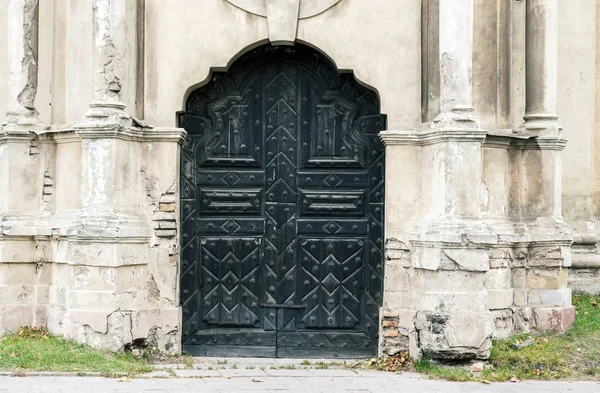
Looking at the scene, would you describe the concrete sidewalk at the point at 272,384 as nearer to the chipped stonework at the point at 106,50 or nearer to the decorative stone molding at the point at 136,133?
the decorative stone molding at the point at 136,133

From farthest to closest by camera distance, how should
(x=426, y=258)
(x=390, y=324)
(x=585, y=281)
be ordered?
1. (x=585, y=281)
2. (x=390, y=324)
3. (x=426, y=258)

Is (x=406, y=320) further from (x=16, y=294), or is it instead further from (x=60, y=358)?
(x=16, y=294)

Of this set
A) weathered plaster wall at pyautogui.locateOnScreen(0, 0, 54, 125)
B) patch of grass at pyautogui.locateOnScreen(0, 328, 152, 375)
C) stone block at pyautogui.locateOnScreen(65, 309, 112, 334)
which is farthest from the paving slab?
weathered plaster wall at pyautogui.locateOnScreen(0, 0, 54, 125)

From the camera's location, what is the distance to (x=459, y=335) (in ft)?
30.3

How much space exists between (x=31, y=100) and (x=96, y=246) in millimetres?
2056

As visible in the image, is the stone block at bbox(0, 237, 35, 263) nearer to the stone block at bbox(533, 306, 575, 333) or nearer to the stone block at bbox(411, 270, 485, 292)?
the stone block at bbox(411, 270, 485, 292)

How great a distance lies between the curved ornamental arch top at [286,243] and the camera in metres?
10.3

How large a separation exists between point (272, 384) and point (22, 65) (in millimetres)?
4730

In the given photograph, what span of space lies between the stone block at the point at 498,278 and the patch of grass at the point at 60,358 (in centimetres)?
380

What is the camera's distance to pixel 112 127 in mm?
9594

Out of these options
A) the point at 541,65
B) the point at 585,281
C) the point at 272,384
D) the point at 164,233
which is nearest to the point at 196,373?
the point at 272,384

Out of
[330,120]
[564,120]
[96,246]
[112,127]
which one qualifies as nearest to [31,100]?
[112,127]

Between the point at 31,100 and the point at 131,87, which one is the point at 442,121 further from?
the point at 31,100

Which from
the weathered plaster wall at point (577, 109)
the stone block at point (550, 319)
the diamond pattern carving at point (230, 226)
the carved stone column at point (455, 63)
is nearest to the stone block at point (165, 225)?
the diamond pattern carving at point (230, 226)
